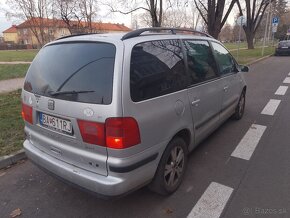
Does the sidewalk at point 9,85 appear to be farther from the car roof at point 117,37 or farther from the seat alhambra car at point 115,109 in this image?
the car roof at point 117,37

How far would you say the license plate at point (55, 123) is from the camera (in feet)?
8.21

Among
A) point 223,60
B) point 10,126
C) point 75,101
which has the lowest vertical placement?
point 10,126

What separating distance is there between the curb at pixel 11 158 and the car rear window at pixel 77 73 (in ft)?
4.67

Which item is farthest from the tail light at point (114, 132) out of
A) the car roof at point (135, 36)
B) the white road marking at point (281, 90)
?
the white road marking at point (281, 90)

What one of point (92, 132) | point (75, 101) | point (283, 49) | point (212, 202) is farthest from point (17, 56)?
point (212, 202)

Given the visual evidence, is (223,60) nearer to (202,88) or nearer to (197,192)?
(202,88)

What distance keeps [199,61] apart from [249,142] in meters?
1.85

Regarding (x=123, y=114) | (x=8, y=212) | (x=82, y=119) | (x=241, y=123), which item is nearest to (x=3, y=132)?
(x=8, y=212)

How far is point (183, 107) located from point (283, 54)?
24.8 metres

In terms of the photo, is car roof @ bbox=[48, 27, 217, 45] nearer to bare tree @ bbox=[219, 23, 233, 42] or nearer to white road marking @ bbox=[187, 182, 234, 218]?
white road marking @ bbox=[187, 182, 234, 218]

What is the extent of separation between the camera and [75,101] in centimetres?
240

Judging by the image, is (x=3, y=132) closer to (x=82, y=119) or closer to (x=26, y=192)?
(x=26, y=192)

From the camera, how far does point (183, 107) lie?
2977 mm

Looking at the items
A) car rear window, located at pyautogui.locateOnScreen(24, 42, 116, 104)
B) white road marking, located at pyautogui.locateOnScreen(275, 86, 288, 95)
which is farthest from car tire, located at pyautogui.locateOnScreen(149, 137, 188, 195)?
white road marking, located at pyautogui.locateOnScreen(275, 86, 288, 95)
